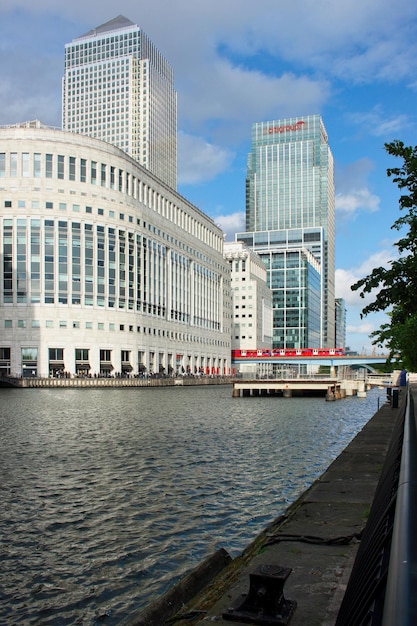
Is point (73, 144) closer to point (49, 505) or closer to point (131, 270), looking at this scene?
point (131, 270)

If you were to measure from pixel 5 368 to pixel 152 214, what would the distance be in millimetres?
49944

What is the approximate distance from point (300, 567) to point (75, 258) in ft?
384

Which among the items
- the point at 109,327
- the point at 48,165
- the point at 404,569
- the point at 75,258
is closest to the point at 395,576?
the point at 404,569

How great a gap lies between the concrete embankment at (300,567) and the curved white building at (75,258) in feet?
356

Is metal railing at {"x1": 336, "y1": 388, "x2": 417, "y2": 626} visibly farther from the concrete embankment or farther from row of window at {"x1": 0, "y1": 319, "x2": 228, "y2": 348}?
row of window at {"x1": 0, "y1": 319, "x2": 228, "y2": 348}

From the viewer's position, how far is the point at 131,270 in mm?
132375

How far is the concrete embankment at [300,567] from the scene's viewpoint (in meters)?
7.15

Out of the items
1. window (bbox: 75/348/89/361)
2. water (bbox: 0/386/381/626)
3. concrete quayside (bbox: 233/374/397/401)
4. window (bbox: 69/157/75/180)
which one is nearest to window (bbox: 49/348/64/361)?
window (bbox: 75/348/89/361)

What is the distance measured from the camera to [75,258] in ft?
399

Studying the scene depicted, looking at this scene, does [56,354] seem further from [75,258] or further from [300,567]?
[300,567]

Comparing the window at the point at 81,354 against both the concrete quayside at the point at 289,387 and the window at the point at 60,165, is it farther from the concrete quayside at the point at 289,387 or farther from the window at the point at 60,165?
the concrete quayside at the point at 289,387

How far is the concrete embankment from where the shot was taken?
7.15 metres

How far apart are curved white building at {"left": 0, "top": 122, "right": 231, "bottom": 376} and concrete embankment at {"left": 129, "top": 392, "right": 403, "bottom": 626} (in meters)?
108

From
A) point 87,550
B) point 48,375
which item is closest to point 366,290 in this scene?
point 87,550
